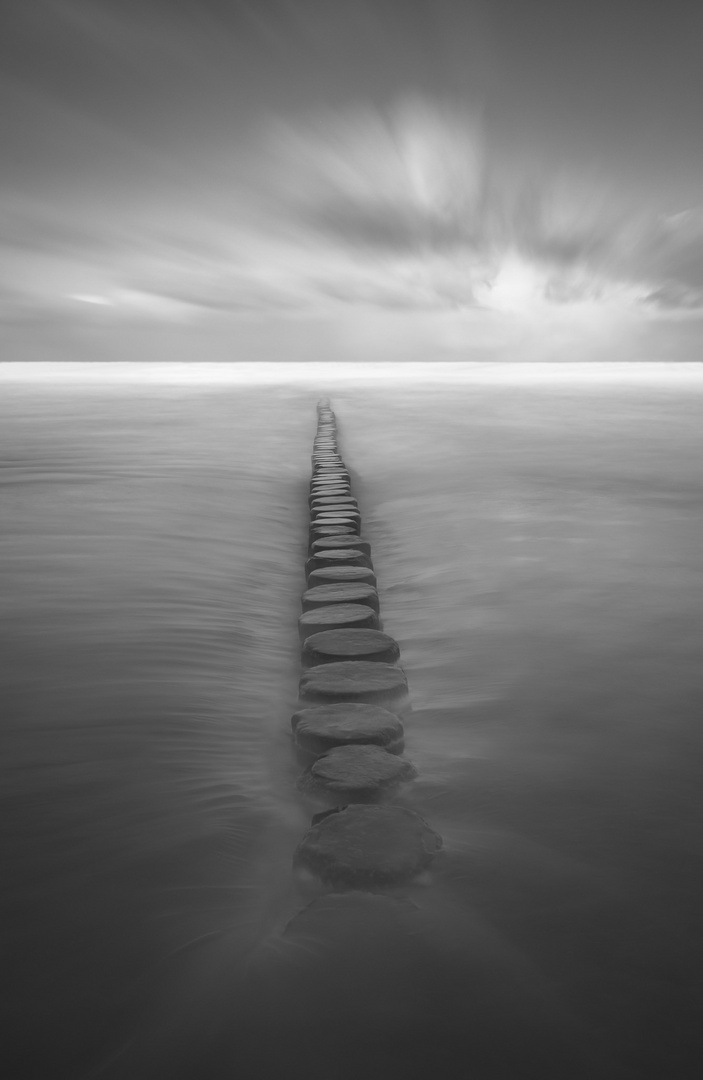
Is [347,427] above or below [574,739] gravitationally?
below

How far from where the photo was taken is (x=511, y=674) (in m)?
2.30

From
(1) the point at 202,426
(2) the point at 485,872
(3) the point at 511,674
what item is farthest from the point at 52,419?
(2) the point at 485,872

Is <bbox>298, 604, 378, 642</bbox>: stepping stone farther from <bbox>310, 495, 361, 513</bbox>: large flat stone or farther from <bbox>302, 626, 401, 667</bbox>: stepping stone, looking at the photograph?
<bbox>310, 495, 361, 513</bbox>: large flat stone

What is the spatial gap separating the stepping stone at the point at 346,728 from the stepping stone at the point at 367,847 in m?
0.26

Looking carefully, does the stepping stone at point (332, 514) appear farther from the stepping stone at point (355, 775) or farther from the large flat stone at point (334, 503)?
the stepping stone at point (355, 775)

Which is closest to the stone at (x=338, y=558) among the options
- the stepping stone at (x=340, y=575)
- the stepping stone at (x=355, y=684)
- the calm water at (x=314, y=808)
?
the stepping stone at (x=340, y=575)

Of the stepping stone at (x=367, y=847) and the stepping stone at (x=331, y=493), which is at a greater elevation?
the stepping stone at (x=367, y=847)

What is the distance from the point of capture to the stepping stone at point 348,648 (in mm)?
2059

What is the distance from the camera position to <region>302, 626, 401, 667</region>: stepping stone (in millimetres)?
2059

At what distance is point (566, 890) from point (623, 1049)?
0.32m

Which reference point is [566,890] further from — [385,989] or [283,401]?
[283,401]

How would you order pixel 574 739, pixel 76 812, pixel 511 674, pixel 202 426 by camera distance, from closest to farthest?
pixel 76 812, pixel 574 739, pixel 511 674, pixel 202 426

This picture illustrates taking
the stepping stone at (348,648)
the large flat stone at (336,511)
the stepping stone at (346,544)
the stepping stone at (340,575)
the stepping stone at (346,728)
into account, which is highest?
the stepping stone at (346,728)

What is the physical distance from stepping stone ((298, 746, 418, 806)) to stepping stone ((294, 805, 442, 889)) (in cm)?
11
